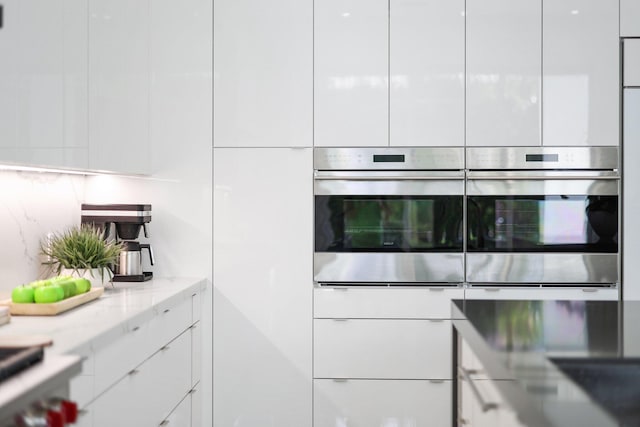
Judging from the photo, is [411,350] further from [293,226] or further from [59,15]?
[59,15]

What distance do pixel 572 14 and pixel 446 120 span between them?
0.86 m

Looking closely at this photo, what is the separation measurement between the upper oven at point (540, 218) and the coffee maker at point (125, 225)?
5.52 ft

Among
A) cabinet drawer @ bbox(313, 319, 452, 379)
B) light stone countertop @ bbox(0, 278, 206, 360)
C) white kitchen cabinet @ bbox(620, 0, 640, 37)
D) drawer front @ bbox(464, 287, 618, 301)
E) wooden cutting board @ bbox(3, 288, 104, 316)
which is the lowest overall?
cabinet drawer @ bbox(313, 319, 452, 379)

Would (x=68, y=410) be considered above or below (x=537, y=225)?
below

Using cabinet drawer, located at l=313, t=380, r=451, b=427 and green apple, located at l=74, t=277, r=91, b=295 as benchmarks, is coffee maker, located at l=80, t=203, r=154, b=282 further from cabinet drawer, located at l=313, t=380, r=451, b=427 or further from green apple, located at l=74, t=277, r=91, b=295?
cabinet drawer, located at l=313, t=380, r=451, b=427

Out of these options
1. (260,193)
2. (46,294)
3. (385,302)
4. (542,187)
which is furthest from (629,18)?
(46,294)

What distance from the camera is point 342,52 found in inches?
141

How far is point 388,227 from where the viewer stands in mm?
3600

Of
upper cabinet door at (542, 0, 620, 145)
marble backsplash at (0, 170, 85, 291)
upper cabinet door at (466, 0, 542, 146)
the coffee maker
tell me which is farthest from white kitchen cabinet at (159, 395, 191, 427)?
upper cabinet door at (542, 0, 620, 145)

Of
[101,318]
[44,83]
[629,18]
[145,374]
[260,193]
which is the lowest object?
[145,374]

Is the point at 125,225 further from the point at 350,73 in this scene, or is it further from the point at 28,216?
the point at 350,73

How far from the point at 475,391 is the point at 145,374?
1277 mm

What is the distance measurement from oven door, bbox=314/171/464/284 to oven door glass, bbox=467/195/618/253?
106mm

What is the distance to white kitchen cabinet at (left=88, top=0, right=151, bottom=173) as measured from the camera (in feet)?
9.05
